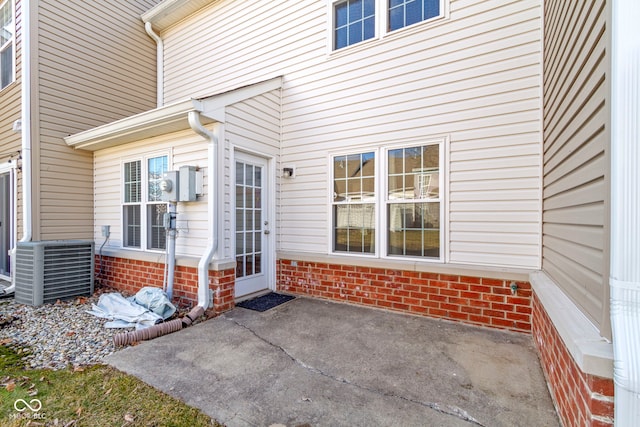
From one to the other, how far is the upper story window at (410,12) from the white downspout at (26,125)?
604cm

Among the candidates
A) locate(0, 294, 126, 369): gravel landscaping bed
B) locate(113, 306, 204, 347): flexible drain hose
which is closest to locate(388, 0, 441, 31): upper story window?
locate(113, 306, 204, 347): flexible drain hose

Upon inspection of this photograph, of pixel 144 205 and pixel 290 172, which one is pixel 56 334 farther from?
pixel 290 172

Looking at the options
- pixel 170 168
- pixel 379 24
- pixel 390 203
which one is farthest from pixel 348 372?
pixel 379 24

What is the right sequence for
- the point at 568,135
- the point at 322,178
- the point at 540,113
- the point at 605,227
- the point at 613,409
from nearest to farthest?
the point at 613,409, the point at 605,227, the point at 568,135, the point at 540,113, the point at 322,178

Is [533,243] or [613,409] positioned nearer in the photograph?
[613,409]

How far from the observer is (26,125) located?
5105 mm

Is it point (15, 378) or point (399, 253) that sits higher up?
point (399, 253)

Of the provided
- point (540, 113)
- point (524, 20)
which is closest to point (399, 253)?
point (540, 113)

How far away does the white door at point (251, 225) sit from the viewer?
4648 millimetres

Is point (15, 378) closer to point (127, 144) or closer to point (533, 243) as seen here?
point (127, 144)

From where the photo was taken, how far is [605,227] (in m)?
1.53

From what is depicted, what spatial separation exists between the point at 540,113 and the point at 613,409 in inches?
123

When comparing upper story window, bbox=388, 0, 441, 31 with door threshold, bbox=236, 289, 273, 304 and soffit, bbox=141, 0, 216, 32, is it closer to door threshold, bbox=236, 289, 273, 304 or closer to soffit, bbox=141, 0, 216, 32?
soffit, bbox=141, 0, 216, 32

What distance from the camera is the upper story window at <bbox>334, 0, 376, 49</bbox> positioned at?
15.2ft
